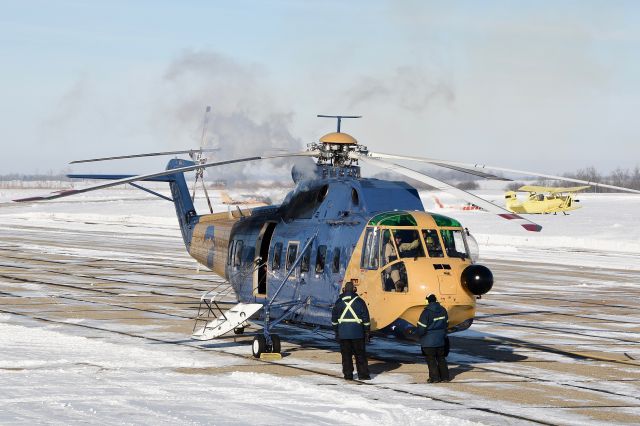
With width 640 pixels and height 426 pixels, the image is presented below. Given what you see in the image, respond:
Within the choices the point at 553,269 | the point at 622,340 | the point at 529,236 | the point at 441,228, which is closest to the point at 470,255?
the point at 441,228

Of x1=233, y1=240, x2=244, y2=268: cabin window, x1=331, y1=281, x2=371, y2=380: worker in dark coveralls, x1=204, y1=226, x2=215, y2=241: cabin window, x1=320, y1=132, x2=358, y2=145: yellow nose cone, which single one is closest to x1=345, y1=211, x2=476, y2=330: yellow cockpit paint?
x1=331, y1=281, x2=371, y2=380: worker in dark coveralls

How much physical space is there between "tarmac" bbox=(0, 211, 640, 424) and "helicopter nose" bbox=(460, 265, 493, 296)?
61.6 inches

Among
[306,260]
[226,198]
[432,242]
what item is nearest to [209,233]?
[226,198]

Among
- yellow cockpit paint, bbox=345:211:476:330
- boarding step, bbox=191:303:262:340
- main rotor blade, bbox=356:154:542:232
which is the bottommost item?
boarding step, bbox=191:303:262:340

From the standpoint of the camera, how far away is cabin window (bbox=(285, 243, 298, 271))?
58.8ft

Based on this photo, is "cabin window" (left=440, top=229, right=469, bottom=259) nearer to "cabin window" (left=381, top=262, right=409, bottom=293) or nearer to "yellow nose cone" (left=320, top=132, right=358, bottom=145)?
"cabin window" (left=381, top=262, right=409, bottom=293)

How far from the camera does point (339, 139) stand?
16.9 metres

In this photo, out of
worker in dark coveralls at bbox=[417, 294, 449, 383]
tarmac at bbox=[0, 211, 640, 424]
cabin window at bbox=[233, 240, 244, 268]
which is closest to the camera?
tarmac at bbox=[0, 211, 640, 424]

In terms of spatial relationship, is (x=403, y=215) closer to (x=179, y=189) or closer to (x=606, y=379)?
(x=606, y=379)

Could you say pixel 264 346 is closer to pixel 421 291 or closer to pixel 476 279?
pixel 421 291

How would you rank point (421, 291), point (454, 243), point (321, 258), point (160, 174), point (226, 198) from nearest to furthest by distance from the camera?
point (160, 174), point (421, 291), point (454, 243), point (321, 258), point (226, 198)

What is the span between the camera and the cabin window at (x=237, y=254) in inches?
778

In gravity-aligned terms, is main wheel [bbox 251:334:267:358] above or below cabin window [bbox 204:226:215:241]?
below

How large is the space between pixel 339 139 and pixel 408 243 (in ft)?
8.26
